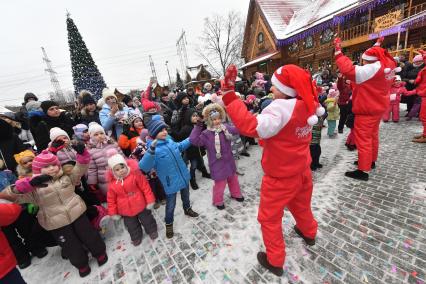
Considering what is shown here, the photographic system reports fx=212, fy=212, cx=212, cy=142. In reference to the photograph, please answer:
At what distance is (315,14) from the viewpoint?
17625 millimetres

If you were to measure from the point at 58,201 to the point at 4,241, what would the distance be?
0.55m

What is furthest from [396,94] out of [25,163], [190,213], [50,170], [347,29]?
[347,29]

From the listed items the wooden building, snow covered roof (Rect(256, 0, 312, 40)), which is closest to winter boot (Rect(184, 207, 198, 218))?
the wooden building

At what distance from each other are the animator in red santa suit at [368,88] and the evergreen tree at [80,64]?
2034cm

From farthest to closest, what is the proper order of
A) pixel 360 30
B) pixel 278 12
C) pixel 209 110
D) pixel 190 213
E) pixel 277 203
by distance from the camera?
pixel 278 12
pixel 360 30
pixel 190 213
pixel 209 110
pixel 277 203

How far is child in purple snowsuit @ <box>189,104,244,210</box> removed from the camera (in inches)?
131

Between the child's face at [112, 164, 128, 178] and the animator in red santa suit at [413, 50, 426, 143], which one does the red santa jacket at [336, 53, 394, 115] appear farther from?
the child's face at [112, 164, 128, 178]

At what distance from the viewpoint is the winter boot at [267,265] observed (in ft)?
7.34

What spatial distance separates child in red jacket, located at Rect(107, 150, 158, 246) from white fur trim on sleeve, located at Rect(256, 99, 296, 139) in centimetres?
189

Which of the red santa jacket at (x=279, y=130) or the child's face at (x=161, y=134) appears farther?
the child's face at (x=161, y=134)

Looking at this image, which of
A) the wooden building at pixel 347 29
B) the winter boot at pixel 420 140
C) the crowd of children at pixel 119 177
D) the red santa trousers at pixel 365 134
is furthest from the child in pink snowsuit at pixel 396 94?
the wooden building at pixel 347 29

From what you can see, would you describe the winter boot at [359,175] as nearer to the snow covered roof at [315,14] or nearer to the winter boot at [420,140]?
Answer: the winter boot at [420,140]

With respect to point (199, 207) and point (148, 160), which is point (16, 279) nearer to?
point (148, 160)

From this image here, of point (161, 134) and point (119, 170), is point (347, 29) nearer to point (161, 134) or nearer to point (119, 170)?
point (161, 134)
